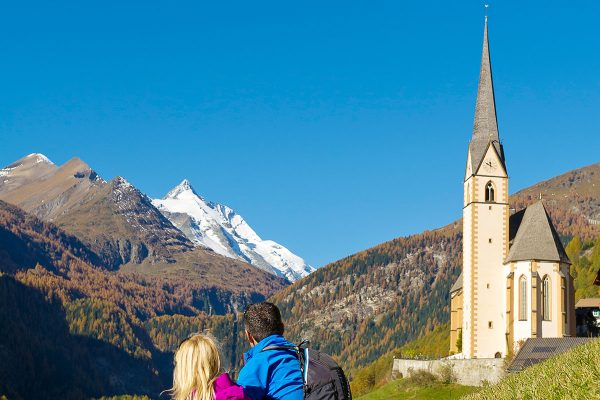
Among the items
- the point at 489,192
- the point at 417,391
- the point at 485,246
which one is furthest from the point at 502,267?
the point at 417,391

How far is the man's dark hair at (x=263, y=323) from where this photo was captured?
1213 cm

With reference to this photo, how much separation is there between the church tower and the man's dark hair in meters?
70.0

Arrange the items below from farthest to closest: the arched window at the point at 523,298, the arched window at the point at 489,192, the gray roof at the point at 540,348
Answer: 1. the arched window at the point at 489,192
2. the arched window at the point at 523,298
3. the gray roof at the point at 540,348

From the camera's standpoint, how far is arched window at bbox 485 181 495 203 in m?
82.9

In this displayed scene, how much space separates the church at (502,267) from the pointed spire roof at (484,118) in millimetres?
99

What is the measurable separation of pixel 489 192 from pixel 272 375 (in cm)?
7343

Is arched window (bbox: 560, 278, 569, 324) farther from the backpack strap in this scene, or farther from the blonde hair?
the blonde hair

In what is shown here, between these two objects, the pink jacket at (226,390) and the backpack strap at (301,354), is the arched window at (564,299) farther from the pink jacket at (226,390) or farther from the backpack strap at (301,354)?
the pink jacket at (226,390)

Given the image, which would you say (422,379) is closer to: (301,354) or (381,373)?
(301,354)

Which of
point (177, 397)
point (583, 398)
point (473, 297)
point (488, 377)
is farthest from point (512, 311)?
point (177, 397)

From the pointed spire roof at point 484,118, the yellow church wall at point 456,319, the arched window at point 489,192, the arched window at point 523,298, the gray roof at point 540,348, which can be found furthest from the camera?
the yellow church wall at point 456,319

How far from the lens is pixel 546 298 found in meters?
78.3

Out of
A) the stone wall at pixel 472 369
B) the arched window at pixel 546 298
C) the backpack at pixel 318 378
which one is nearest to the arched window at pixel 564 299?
the arched window at pixel 546 298

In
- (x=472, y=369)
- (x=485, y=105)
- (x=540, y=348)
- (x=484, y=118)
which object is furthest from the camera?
(x=485, y=105)
